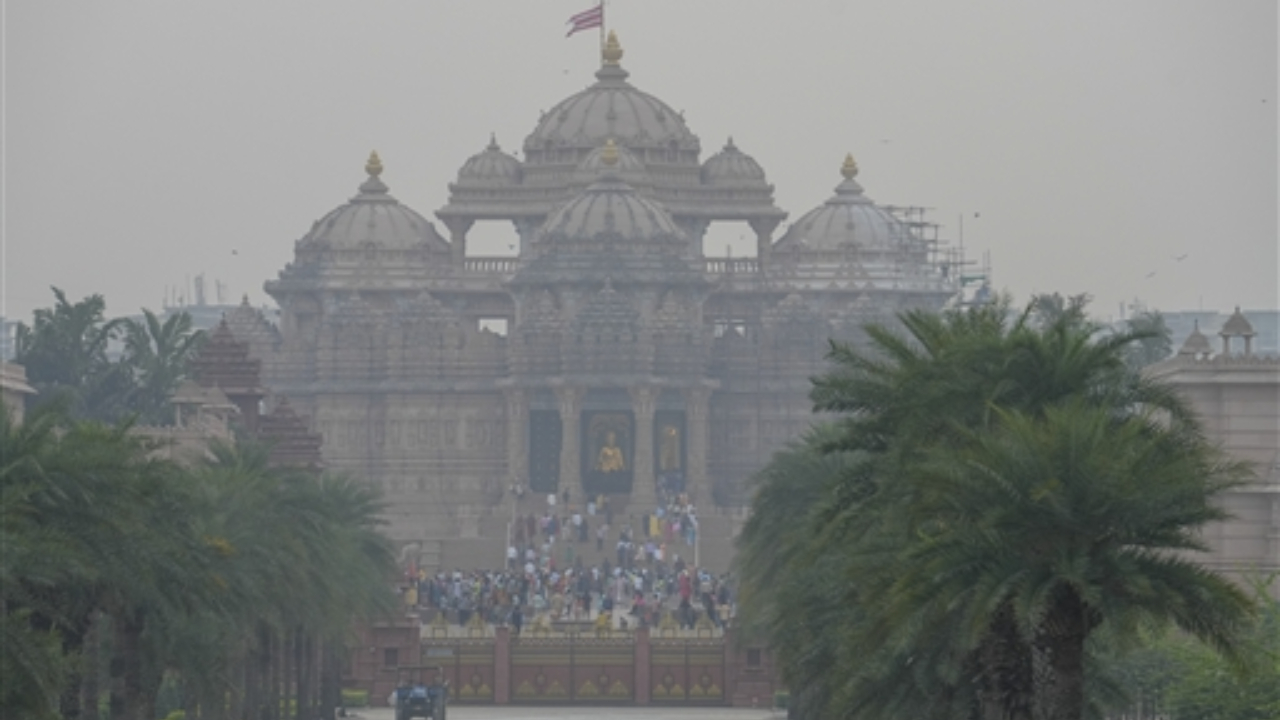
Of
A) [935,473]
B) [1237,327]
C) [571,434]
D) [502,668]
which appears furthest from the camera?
[571,434]

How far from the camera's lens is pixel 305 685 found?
90938mm

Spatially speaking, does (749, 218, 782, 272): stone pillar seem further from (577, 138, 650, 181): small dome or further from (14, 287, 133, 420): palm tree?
(14, 287, 133, 420): palm tree

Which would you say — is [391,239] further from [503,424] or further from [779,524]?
[779,524]

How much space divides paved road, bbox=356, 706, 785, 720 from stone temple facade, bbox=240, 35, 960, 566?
181 ft

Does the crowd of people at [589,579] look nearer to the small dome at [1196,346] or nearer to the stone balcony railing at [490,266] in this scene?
the small dome at [1196,346]

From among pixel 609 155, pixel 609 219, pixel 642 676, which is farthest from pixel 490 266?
pixel 642 676

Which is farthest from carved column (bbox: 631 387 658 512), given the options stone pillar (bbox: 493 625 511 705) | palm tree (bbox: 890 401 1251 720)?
palm tree (bbox: 890 401 1251 720)

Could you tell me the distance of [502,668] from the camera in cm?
10656

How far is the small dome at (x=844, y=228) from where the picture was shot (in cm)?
19438

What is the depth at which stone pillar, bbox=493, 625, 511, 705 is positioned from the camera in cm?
10631

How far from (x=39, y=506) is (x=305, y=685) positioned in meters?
33.5

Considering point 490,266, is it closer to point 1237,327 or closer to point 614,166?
point 614,166

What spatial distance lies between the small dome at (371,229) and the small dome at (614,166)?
6524 millimetres

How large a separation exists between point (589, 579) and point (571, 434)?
134ft
